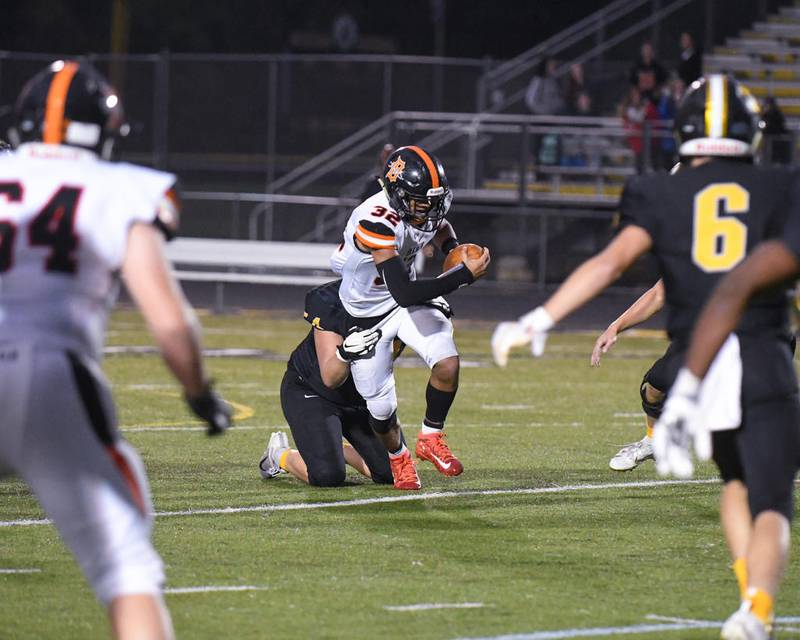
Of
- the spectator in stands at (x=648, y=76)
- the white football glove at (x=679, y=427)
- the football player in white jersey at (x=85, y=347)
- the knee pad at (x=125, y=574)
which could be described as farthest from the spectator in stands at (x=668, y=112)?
the knee pad at (x=125, y=574)

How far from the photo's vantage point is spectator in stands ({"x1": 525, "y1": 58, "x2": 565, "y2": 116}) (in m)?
22.0

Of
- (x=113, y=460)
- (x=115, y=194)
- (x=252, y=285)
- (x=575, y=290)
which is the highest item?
(x=115, y=194)

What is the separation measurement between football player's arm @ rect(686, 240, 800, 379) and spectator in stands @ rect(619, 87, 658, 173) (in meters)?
16.3

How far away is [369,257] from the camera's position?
813 centimetres

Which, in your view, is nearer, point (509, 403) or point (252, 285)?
point (509, 403)

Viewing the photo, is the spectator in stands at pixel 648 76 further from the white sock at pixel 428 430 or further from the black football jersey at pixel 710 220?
the black football jersey at pixel 710 220

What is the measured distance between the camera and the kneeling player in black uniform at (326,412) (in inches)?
313

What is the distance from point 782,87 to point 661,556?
18414mm

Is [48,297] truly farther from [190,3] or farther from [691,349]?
[190,3]

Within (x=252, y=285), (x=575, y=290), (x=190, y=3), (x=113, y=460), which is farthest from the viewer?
(x=190, y=3)

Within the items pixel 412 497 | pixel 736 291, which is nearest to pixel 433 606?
pixel 736 291

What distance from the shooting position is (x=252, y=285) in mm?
23578

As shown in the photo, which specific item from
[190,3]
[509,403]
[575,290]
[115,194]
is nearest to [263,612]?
[575,290]

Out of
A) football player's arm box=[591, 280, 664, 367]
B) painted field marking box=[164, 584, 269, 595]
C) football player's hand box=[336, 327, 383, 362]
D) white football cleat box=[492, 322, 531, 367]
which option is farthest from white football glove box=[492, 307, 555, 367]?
football player's hand box=[336, 327, 383, 362]
